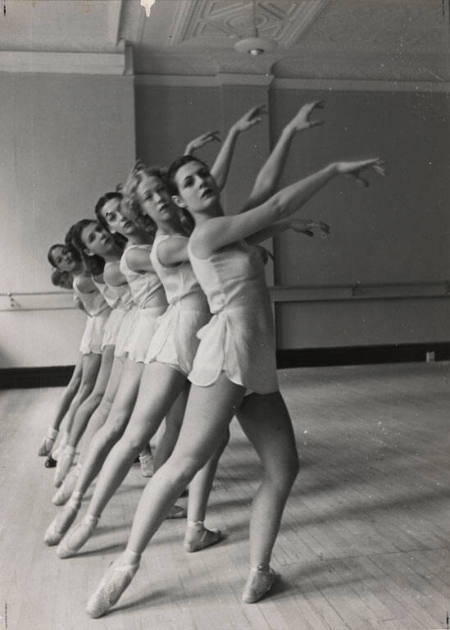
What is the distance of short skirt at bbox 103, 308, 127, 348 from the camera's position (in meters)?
3.76

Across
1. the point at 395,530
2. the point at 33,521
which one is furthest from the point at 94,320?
the point at 395,530

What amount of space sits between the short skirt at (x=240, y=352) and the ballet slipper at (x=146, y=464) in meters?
2.13

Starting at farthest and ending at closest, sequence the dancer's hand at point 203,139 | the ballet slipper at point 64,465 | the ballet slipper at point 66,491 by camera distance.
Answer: the ballet slipper at point 64,465, the ballet slipper at point 66,491, the dancer's hand at point 203,139

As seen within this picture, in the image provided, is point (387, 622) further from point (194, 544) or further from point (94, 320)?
point (94, 320)

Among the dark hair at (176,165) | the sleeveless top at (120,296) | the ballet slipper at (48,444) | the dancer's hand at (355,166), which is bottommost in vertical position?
the ballet slipper at (48,444)

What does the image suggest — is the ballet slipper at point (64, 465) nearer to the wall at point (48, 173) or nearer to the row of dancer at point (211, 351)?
the row of dancer at point (211, 351)

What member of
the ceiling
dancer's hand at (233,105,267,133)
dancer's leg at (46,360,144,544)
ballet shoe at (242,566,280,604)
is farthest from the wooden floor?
the ceiling

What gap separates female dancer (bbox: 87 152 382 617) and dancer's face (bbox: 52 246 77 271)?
2.11 meters

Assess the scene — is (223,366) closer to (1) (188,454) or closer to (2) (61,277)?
(1) (188,454)

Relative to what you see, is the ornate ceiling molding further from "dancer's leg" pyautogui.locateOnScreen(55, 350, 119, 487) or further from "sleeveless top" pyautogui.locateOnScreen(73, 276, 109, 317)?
"dancer's leg" pyautogui.locateOnScreen(55, 350, 119, 487)

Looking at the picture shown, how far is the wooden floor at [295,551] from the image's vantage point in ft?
7.24

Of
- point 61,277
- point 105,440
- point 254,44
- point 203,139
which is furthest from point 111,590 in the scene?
point 254,44

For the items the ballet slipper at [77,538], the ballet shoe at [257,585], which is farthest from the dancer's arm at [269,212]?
the ballet slipper at [77,538]

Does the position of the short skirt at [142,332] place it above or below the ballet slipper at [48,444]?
above
